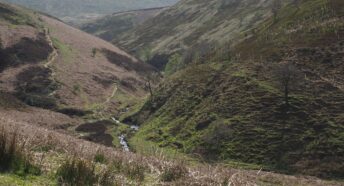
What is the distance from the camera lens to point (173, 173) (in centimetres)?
1825

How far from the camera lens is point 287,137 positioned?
76.8 m

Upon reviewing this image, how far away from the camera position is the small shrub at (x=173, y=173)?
18.1 m

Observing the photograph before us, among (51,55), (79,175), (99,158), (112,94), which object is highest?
(79,175)

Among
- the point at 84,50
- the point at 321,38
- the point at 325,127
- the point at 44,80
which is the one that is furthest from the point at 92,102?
the point at 325,127

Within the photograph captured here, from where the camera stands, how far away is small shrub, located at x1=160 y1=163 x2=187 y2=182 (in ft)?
59.4

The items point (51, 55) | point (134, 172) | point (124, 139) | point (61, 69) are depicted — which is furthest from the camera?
point (51, 55)

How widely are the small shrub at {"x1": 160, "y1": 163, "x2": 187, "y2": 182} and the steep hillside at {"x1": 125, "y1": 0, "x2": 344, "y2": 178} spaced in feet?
172

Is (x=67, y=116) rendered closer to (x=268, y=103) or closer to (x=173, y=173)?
(x=268, y=103)

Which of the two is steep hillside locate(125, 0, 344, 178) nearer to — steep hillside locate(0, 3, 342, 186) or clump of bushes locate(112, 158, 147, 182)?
steep hillside locate(0, 3, 342, 186)

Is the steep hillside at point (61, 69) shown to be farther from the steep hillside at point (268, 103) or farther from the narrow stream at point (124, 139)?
the steep hillside at point (268, 103)

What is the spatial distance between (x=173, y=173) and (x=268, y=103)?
235 feet

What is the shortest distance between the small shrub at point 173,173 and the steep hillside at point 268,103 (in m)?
52.5

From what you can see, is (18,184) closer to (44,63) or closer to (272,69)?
(272,69)

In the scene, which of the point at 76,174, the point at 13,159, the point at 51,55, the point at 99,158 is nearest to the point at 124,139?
the point at 51,55
